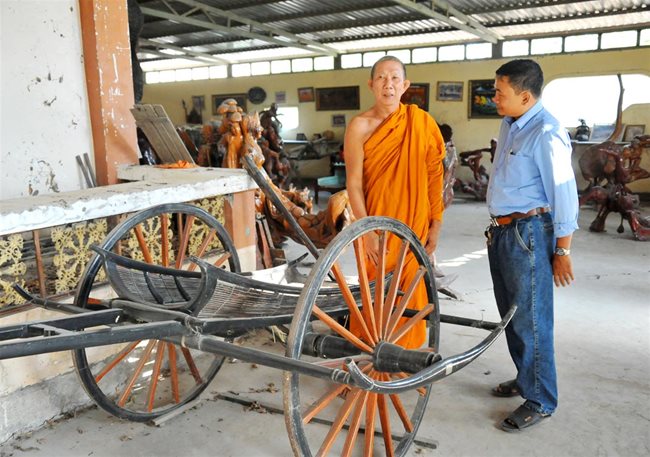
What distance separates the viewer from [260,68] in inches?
596

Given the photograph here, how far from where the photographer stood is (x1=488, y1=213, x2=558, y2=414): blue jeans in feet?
8.85

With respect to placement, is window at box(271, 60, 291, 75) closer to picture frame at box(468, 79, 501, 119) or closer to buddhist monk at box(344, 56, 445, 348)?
Result: picture frame at box(468, 79, 501, 119)

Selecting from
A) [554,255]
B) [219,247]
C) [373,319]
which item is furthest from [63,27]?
[554,255]

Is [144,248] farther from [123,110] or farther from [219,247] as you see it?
[123,110]

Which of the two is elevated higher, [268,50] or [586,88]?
[268,50]

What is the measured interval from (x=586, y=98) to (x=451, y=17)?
3524 millimetres

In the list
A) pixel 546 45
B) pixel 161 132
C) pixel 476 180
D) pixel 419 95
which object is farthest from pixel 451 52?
pixel 161 132

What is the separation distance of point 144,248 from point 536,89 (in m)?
1.94

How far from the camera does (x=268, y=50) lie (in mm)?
14141

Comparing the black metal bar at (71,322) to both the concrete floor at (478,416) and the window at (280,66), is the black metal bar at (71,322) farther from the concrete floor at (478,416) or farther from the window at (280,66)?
the window at (280,66)

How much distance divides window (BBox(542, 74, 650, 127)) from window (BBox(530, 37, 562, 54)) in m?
0.57

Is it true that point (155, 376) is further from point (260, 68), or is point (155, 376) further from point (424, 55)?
point (260, 68)

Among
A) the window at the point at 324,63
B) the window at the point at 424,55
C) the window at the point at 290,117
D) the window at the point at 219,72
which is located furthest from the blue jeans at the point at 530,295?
the window at the point at 219,72

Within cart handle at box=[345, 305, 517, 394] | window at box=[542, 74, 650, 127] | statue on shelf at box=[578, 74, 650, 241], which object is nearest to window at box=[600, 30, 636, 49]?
window at box=[542, 74, 650, 127]
